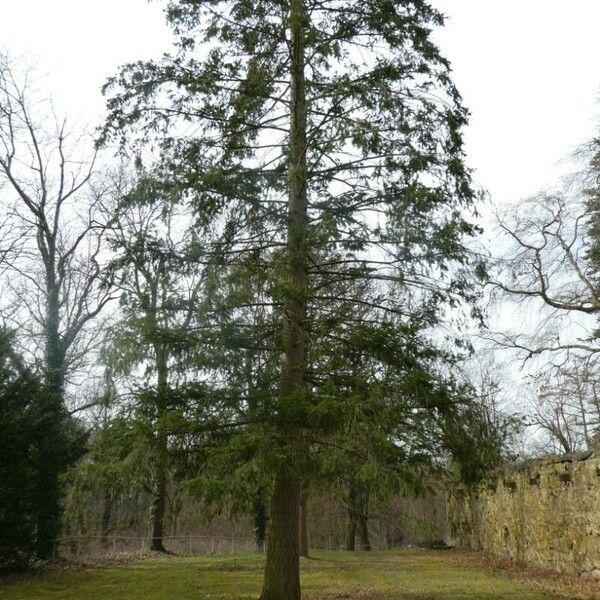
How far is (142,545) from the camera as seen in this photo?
19641 millimetres

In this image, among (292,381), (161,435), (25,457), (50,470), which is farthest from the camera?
(50,470)

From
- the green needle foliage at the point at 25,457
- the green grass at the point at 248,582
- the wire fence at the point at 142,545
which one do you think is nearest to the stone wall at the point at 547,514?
the green grass at the point at 248,582

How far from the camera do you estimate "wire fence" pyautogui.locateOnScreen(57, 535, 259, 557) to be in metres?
15.9

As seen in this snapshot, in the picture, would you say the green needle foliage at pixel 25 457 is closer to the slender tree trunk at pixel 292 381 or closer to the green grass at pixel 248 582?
the green grass at pixel 248 582

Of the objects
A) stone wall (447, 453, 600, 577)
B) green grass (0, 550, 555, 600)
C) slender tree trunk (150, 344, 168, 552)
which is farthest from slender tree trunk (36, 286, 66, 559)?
stone wall (447, 453, 600, 577)

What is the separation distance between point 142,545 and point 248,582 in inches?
376

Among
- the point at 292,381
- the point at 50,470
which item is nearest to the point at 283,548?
the point at 292,381

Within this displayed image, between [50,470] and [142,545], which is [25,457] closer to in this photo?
[50,470]

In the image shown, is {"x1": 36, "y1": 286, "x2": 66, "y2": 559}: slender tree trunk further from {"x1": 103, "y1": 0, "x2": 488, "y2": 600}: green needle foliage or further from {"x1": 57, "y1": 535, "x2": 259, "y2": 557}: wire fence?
{"x1": 103, "y1": 0, "x2": 488, "y2": 600}: green needle foliage

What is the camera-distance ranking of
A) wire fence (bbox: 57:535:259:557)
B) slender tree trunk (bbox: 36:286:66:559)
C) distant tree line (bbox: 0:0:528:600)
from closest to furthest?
distant tree line (bbox: 0:0:528:600) < slender tree trunk (bbox: 36:286:66:559) < wire fence (bbox: 57:535:259:557)

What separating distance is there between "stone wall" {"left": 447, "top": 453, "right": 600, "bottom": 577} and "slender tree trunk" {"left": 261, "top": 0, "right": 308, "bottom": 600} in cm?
257

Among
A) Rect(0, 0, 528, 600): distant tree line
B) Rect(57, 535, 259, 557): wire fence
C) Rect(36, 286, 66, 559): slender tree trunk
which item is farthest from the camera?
Rect(57, 535, 259, 557): wire fence

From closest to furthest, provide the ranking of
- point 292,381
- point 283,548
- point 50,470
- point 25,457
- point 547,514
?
point 283,548 → point 292,381 → point 25,457 → point 50,470 → point 547,514

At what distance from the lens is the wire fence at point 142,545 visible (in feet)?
52.2
